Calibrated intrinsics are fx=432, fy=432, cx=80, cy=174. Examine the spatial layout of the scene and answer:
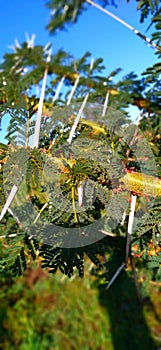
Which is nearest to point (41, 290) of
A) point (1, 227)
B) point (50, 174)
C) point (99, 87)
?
point (99, 87)

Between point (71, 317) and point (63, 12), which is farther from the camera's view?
point (71, 317)

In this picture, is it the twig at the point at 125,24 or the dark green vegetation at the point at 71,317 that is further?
the dark green vegetation at the point at 71,317

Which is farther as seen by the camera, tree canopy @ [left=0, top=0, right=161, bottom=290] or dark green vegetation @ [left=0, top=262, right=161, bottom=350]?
dark green vegetation @ [left=0, top=262, right=161, bottom=350]

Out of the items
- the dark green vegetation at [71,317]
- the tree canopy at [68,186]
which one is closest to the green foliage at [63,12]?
the tree canopy at [68,186]

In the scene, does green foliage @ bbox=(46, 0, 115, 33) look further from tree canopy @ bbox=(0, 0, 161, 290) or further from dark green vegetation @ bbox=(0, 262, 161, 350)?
dark green vegetation @ bbox=(0, 262, 161, 350)

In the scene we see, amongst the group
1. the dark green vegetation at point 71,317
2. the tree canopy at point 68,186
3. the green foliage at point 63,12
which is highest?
the green foliage at point 63,12

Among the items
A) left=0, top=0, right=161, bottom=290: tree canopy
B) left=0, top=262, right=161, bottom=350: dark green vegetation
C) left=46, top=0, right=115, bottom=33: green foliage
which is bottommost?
left=0, top=262, right=161, bottom=350: dark green vegetation

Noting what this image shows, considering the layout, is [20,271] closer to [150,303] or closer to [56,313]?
[56,313]

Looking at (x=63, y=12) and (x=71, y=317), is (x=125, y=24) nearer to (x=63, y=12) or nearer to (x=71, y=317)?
(x=63, y=12)

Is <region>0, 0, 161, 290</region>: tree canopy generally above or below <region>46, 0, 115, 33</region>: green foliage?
below

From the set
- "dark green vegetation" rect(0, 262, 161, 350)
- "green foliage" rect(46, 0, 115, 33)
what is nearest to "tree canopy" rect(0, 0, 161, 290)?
"green foliage" rect(46, 0, 115, 33)

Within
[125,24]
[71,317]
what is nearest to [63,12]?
[125,24]

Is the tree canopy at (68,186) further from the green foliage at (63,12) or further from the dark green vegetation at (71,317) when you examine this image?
the dark green vegetation at (71,317)
